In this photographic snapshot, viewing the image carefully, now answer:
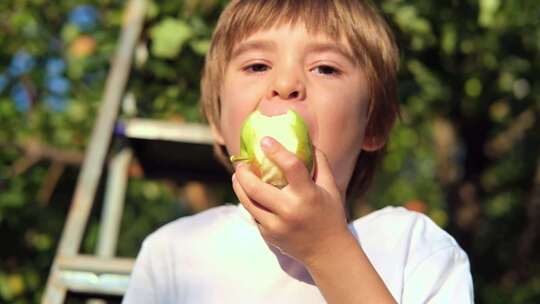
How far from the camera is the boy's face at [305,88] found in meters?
1.35

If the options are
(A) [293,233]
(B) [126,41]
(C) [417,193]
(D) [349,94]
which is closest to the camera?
(A) [293,233]

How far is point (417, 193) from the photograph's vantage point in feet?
17.5

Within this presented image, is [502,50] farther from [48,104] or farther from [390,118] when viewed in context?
[48,104]

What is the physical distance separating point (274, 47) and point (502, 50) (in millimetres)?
1630

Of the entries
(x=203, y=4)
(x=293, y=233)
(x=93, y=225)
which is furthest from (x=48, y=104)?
(x=293, y=233)

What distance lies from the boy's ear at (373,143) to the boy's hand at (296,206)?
1.46ft

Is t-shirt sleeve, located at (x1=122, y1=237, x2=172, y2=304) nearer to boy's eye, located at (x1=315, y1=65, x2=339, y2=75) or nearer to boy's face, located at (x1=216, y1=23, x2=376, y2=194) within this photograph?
boy's face, located at (x1=216, y1=23, x2=376, y2=194)

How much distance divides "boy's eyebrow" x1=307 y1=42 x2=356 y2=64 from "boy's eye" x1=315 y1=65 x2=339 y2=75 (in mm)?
27

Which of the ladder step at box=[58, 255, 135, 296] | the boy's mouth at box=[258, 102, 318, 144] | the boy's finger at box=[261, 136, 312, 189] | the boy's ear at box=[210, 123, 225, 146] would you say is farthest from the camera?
the ladder step at box=[58, 255, 135, 296]


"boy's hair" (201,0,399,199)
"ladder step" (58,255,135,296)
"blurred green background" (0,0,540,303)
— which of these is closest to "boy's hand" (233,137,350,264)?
"boy's hair" (201,0,399,199)

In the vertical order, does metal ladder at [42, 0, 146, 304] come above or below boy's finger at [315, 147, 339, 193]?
below

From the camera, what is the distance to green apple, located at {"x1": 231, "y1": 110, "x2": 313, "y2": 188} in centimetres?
110

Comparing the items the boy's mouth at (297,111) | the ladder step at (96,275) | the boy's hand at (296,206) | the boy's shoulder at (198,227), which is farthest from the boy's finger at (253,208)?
the ladder step at (96,275)

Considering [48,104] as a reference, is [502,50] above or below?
above
